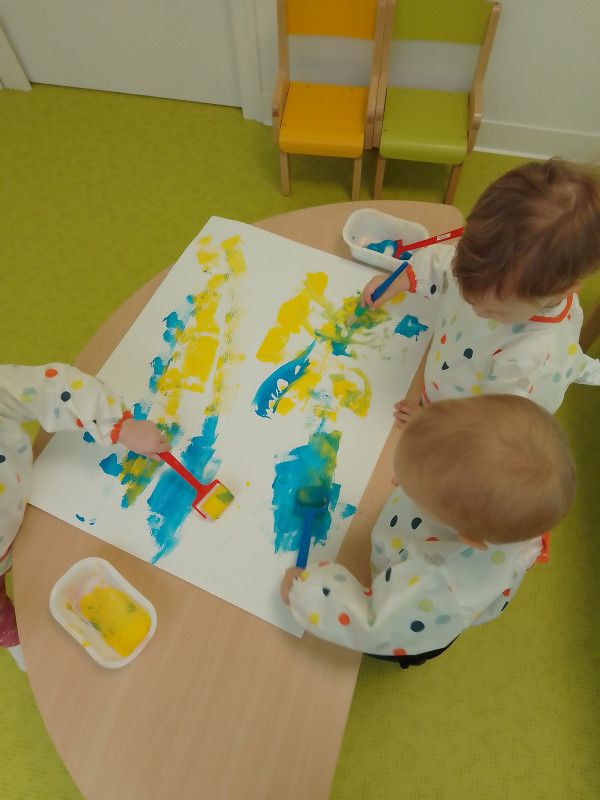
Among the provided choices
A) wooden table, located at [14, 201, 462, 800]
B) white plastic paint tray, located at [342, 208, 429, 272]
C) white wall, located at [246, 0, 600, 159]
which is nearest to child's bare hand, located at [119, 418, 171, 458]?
wooden table, located at [14, 201, 462, 800]

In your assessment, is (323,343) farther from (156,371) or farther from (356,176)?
(356,176)

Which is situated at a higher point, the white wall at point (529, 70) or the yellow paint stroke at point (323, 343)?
the white wall at point (529, 70)

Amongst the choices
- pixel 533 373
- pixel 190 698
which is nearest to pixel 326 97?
pixel 533 373

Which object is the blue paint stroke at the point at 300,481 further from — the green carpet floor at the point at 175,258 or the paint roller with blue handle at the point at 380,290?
the green carpet floor at the point at 175,258

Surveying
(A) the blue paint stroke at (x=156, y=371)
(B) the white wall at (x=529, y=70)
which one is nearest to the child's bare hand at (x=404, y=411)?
(A) the blue paint stroke at (x=156, y=371)

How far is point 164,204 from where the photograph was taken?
200cm

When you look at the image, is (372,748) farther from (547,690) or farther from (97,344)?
(97,344)

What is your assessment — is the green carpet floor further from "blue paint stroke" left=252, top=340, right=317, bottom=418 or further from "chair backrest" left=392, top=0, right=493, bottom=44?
"blue paint stroke" left=252, top=340, right=317, bottom=418

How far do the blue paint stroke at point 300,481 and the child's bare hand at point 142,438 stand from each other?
0.66 ft

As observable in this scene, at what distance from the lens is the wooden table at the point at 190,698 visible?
696 millimetres

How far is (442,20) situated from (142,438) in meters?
1.57

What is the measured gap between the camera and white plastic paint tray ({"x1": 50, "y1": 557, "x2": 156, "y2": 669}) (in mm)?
753

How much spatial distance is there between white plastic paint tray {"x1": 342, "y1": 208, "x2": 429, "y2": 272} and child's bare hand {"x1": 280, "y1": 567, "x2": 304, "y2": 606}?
1.99 ft

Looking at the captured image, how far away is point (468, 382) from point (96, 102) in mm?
2166
